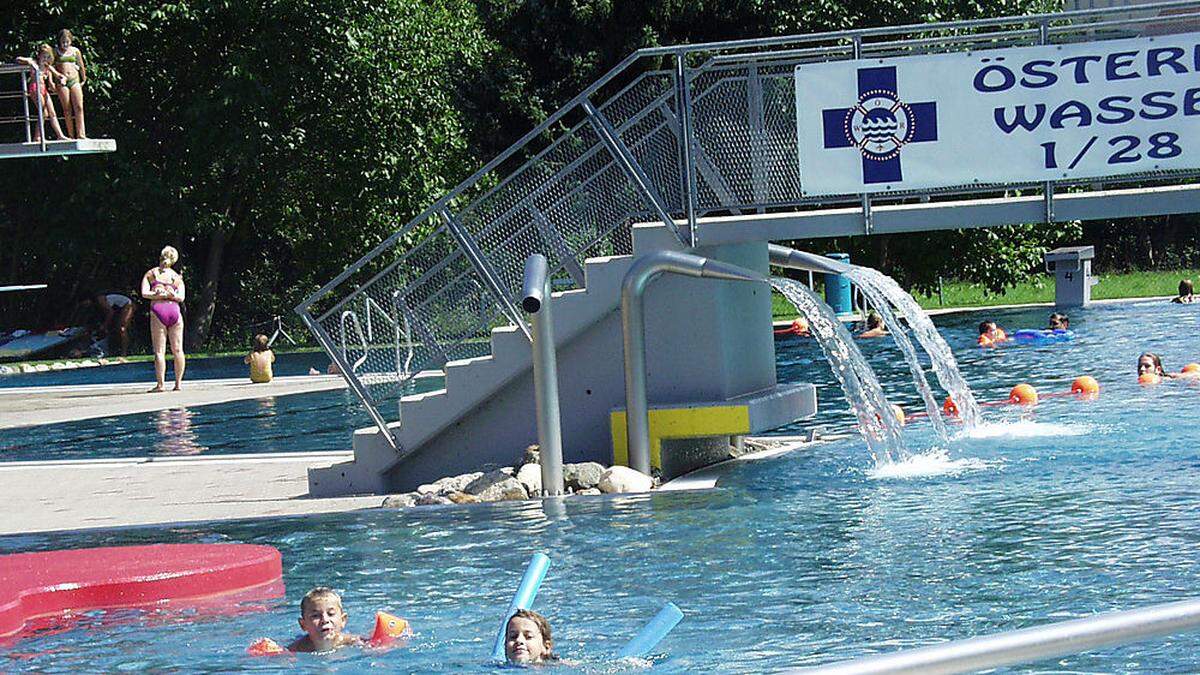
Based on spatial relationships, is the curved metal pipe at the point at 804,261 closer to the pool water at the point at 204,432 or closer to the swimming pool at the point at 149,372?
the pool water at the point at 204,432

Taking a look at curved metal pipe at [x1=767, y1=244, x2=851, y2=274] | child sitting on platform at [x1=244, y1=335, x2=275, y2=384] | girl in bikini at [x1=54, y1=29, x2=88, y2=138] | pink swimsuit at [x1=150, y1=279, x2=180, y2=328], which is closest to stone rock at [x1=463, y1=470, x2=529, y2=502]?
curved metal pipe at [x1=767, y1=244, x2=851, y2=274]

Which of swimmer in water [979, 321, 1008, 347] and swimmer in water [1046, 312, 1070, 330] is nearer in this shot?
swimmer in water [979, 321, 1008, 347]

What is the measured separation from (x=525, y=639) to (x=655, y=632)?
65cm

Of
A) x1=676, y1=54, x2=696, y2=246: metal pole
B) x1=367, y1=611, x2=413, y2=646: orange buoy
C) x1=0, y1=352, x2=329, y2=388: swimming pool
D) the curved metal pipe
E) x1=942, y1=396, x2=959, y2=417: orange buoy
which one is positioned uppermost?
x1=676, y1=54, x2=696, y2=246: metal pole

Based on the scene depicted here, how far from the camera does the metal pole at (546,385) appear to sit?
40.4 feet

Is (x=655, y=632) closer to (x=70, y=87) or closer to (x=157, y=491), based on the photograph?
(x=157, y=491)

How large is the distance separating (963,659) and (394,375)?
11.0 metres

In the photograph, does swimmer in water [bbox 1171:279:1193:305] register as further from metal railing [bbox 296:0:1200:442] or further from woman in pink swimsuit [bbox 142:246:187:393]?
woman in pink swimsuit [bbox 142:246:187:393]

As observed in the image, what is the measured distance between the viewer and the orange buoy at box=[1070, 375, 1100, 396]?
1725 centimetres

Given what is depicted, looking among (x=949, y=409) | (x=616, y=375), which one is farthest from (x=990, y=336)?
(x=616, y=375)

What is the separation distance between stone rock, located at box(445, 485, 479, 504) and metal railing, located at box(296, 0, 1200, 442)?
4.34ft

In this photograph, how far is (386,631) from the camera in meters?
8.34

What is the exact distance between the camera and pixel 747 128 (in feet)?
44.7

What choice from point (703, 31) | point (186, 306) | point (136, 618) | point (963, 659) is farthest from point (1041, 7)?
point (963, 659)
